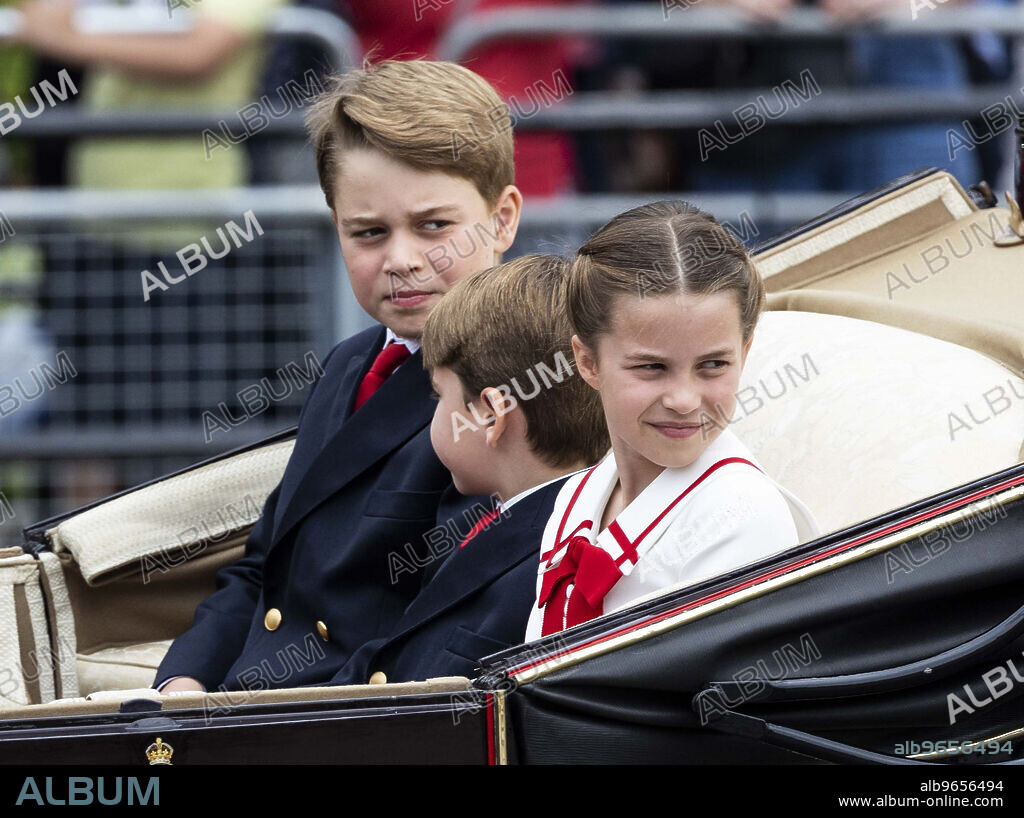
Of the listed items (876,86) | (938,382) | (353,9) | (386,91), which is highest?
(353,9)

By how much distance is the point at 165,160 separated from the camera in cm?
436

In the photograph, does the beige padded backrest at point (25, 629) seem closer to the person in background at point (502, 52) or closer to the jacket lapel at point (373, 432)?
the jacket lapel at point (373, 432)

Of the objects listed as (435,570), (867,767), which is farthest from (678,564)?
(435,570)

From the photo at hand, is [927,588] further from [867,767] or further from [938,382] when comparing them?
[938,382]

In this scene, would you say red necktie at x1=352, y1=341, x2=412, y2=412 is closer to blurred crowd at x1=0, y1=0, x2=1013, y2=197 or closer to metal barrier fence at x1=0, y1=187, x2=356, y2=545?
metal barrier fence at x1=0, y1=187, x2=356, y2=545

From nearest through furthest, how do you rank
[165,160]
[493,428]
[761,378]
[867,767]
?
[867,767], [493,428], [761,378], [165,160]

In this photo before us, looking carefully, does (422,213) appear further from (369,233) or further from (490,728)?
(490,728)

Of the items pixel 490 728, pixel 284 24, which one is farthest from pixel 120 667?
pixel 284 24

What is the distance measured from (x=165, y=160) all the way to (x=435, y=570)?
8.57 feet

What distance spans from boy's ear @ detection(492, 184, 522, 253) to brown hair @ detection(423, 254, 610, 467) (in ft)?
0.82

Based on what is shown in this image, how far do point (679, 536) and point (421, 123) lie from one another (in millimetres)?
801

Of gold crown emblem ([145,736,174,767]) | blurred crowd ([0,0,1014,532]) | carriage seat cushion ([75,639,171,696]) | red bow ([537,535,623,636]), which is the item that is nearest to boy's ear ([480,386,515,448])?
red bow ([537,535,623,636])

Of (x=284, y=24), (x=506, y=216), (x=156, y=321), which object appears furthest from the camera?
(x=156, y=321)

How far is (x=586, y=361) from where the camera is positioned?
1825mm
